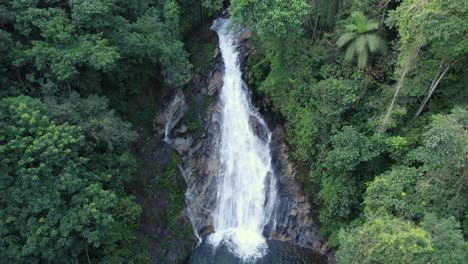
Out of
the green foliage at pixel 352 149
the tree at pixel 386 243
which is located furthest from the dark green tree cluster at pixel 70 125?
the green foliage at pixel 352 149

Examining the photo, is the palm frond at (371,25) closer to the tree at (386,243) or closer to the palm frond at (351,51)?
the palm frond at (351,51)

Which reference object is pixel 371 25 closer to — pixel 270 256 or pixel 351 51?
pixel 351 51

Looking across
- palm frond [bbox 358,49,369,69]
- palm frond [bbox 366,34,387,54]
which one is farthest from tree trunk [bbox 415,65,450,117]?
palm frond [bbox 358,49,369,69]

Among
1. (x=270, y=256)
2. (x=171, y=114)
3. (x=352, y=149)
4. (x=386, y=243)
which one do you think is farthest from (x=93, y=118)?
(x=386, y=243)

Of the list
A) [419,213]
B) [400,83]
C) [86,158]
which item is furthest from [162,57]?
[419,213]

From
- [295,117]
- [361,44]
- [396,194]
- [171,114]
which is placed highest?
[361,44]

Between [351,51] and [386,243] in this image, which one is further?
[351,51]
